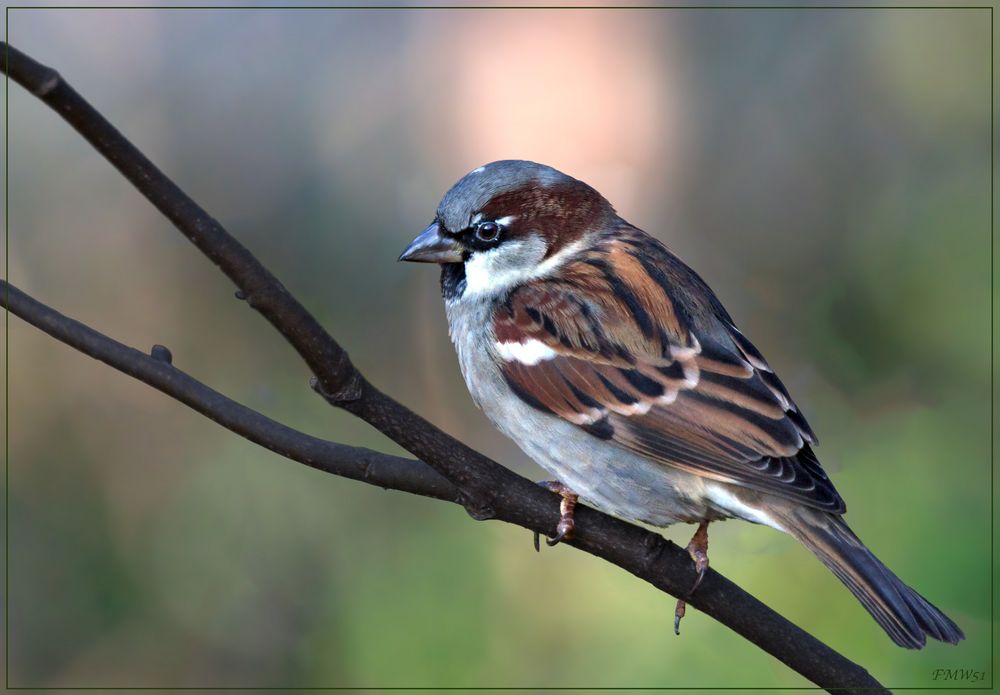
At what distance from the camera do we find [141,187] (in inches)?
65.6

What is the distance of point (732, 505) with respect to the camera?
103 inches

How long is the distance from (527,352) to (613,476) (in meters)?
0.40

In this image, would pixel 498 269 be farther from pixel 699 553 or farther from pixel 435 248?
pixel 699 553

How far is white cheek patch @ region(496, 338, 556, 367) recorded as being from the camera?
278cm

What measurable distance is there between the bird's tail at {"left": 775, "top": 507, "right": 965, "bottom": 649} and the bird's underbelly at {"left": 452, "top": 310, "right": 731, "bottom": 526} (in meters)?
0.22

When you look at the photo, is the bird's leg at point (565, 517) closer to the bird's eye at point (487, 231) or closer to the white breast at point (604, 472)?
the white breast at point (604, 472)

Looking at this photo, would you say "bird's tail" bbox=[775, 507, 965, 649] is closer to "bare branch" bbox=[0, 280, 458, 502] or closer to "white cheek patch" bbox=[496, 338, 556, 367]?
"white cheek patch" bbox=[496, 338, 556, 367]

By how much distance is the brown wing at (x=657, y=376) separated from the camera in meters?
2.59

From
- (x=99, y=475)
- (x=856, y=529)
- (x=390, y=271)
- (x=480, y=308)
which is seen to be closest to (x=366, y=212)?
(x=390, y=271)

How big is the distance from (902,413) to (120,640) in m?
3.18

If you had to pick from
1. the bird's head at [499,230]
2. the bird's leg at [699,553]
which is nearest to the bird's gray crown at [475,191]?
the bird's head at [499,230]

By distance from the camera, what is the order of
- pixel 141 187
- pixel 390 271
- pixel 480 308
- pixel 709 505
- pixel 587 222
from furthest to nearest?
pixel 390 271
pixel 587 222
pixel 480 308
pixel 709 505
pixel 141 187

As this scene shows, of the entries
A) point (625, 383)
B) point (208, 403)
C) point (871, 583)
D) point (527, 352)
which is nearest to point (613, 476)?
point (625, 383)

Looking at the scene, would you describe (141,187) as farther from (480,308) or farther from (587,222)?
(587,222)
